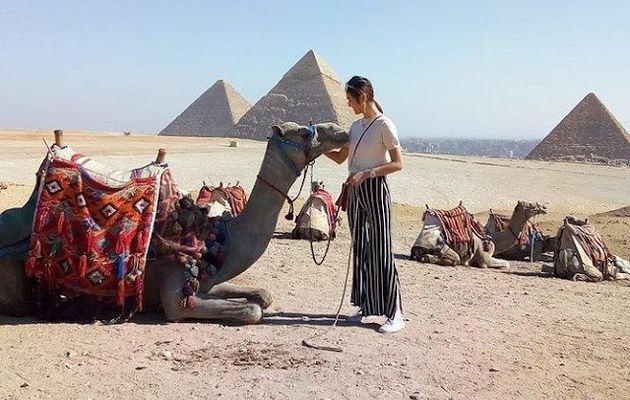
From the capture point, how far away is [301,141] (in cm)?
574

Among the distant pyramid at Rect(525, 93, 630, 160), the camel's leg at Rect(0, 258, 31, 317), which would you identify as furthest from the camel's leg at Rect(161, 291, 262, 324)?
the distant pyramid at Rect(525, 93, 630, 160)

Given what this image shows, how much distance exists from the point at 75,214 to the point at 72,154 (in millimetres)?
580

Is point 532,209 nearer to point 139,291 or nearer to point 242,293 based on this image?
point 242,293

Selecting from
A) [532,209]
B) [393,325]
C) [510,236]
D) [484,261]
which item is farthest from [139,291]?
[510,236]

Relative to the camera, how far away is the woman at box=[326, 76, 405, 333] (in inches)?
223

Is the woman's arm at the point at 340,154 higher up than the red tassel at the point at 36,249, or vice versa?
the woman's arm at the point at 340,154

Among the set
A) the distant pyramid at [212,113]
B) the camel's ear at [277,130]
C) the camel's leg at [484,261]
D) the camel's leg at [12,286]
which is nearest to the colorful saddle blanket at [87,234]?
the camel's leg at [12,286]

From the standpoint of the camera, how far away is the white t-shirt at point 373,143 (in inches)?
222

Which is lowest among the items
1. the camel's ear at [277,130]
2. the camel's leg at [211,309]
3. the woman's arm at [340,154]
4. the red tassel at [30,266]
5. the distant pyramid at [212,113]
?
the camel's leg at [211,309]

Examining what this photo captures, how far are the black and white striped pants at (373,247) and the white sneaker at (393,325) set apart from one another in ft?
0.17

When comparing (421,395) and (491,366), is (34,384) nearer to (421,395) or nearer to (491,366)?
(421,395)

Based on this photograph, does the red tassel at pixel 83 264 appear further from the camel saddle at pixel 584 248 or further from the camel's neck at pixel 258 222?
the camel saddle at pixel 584 248

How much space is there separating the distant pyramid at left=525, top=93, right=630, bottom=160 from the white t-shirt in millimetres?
80192

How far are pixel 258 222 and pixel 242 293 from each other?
629 mm
